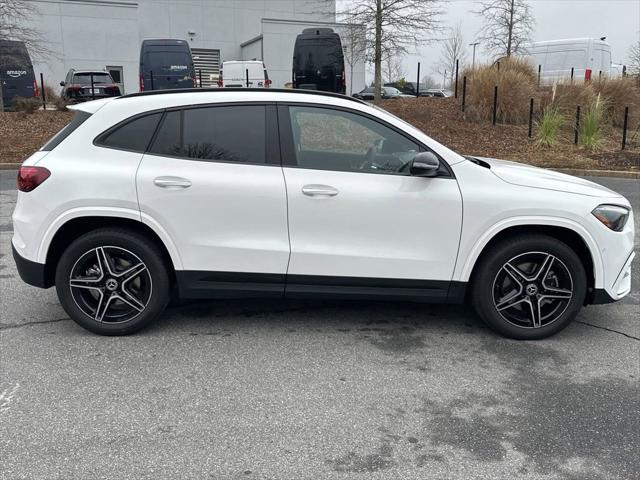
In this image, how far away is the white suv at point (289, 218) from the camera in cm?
397

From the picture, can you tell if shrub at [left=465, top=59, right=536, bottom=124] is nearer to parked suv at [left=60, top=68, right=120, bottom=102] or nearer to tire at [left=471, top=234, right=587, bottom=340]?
parked suv at [left=60, top=68, right=120, bottom=102]

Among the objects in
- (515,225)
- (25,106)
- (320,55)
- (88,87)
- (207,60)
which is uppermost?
(207,60)

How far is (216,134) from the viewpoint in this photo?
411cm

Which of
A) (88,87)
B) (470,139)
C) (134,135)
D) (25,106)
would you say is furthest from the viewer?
(88,87)

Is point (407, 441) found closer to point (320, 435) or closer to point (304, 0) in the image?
point (320, 435)

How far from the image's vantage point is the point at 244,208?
3977 mm

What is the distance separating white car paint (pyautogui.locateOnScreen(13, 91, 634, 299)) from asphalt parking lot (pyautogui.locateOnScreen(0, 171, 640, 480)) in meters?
0.56

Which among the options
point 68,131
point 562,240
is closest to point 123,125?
point 68,131

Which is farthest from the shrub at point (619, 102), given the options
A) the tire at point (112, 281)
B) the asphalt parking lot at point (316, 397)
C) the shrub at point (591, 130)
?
the tire at point (112, 281)

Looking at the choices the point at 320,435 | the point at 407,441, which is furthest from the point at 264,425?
the point at 407,441

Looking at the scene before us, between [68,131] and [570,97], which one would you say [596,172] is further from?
[68,131]

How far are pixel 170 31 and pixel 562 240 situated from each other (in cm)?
3911

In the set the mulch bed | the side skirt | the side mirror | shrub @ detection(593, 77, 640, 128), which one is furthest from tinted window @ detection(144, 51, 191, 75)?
the side mirror

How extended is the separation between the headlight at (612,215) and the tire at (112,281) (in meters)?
3.04
